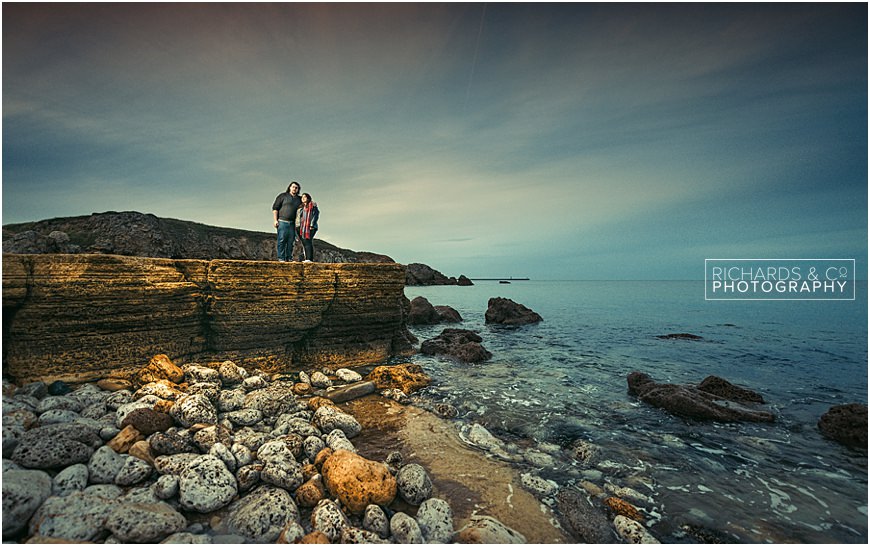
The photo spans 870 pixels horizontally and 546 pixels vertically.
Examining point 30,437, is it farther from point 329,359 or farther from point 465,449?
point 329,359

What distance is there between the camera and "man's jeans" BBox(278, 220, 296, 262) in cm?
1115

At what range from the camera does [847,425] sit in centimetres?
739

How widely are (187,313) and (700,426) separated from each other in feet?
43.3

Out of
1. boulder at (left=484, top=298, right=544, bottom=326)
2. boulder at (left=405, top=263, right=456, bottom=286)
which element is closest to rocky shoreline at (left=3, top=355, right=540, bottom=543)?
boulder at (left=484, top=298, right=544, bottom=326)

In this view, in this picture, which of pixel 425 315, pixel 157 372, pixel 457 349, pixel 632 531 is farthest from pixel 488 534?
pixel 425 315

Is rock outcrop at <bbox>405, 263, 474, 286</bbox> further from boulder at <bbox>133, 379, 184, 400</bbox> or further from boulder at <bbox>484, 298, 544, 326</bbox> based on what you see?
boulder at <bbox>133, 379, 184, 400</bbox>

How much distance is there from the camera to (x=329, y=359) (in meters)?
11.8

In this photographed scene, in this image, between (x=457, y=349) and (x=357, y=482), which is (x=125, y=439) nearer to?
(x=357, y=482)

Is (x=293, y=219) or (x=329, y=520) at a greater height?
(x=293, y=219)

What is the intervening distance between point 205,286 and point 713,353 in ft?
72.5

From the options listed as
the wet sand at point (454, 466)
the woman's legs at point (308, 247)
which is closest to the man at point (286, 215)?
the woman's legs at point (308, 247)

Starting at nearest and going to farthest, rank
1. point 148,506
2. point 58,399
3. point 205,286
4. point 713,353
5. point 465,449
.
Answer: point 148,506, point 58,399, point 465,449, point 205,286, point 713,353

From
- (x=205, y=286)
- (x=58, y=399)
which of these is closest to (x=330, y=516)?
(x=58, y=399)

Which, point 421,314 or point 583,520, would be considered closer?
point 583,520
